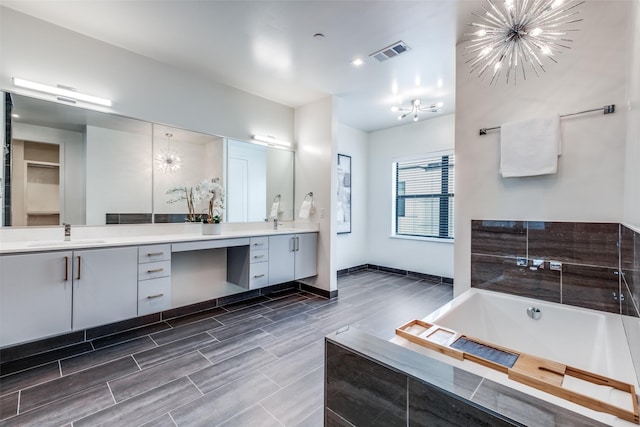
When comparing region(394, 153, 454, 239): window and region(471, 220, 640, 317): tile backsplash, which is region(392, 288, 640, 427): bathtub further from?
region(394, 153, 454, 239): window

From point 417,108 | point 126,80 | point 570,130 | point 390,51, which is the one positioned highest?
point 390,51

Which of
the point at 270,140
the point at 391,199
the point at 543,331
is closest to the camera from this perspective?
the point at 543,331

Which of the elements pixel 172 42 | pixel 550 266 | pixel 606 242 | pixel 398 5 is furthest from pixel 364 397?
pixel 172 42

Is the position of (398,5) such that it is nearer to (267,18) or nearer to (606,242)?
(267,18)

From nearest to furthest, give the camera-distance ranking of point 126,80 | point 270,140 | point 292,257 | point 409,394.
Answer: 1. point 409,394
2. point 126,80
3. point 292,257
4. point 270,140

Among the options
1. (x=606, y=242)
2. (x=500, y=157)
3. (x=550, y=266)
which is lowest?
(x=550, y=266)

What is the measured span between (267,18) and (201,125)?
155 cm

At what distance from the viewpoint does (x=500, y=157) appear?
A: 2213 mm

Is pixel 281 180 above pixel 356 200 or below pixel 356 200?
above

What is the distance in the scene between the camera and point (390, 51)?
277 centimetres

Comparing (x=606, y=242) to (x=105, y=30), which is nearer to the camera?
(x=606, y=242)

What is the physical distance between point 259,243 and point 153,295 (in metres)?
1.22

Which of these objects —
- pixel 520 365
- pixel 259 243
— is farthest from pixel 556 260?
pixel 259 243

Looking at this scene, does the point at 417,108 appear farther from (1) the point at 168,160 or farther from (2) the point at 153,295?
(2) the point at 153,295
